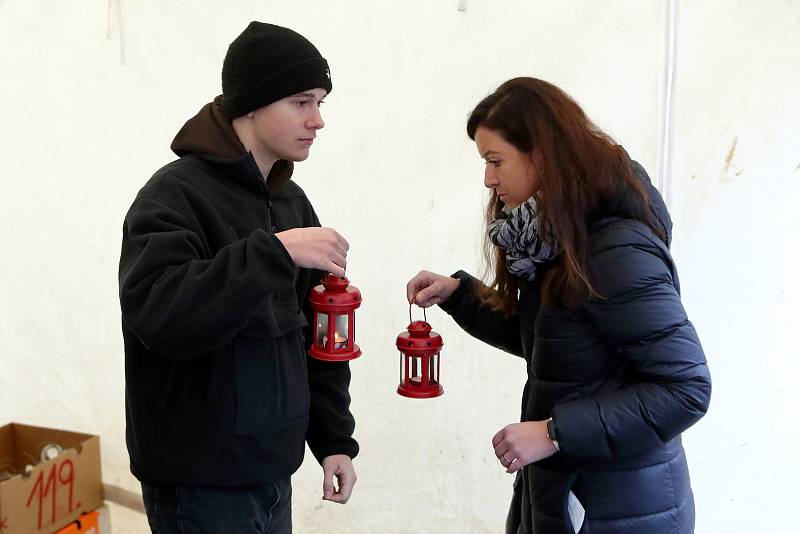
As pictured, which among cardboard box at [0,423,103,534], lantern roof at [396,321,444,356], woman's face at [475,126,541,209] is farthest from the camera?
cardboard box at [0,423,103,534]

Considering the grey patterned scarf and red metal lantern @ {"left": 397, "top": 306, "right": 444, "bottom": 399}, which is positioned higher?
the grey patterned scarf

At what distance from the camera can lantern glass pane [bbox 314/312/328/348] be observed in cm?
156

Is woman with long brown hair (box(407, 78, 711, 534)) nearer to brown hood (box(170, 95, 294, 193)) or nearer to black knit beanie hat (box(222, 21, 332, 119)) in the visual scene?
black knit beanie hat (box(222, 21, 332, 119))

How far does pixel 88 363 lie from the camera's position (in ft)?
8.84

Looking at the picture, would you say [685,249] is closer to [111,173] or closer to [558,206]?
[558,206]

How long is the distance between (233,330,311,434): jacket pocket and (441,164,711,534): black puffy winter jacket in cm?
45

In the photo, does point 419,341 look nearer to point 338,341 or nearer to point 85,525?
point 338,341

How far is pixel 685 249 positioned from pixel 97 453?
1990 mm

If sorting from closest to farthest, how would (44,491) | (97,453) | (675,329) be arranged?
(675,329) < (44,491) < (97,453)

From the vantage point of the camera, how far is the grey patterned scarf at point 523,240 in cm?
128

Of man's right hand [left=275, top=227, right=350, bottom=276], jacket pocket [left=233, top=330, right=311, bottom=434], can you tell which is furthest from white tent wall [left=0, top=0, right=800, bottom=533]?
man's right hand [left=275, top=227, right=350, bottom=276]

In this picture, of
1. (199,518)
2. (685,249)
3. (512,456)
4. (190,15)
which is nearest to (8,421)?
(190,15)

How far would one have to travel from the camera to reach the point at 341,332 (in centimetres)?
157

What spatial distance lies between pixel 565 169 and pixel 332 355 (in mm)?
576
